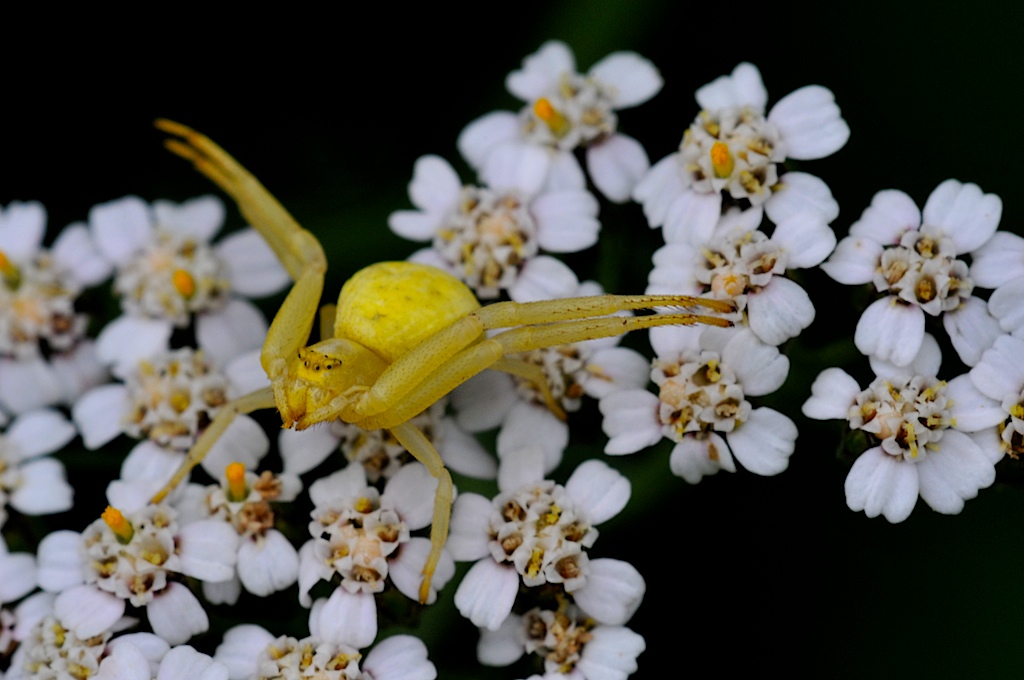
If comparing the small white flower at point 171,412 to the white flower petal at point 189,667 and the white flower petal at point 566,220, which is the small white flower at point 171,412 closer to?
the white flower petal at point 189,667

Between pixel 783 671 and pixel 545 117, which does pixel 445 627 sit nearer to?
pixel 783 671

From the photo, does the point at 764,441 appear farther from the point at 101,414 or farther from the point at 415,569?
the point at 101,414

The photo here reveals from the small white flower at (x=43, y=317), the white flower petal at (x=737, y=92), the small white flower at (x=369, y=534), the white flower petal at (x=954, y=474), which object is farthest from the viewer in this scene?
the small white flower at (x=43, y=317)

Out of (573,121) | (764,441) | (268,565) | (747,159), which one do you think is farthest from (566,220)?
(268,565)

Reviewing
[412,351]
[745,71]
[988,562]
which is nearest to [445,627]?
[412,351]

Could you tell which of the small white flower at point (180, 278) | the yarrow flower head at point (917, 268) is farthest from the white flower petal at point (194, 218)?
the yarrow flower head at point (917, 268)

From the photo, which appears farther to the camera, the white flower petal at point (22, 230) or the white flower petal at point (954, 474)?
the white flower petal at point (22, 230)

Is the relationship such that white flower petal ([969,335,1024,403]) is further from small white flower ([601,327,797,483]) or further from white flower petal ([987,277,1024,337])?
small white flower ([601,327,797,483])
